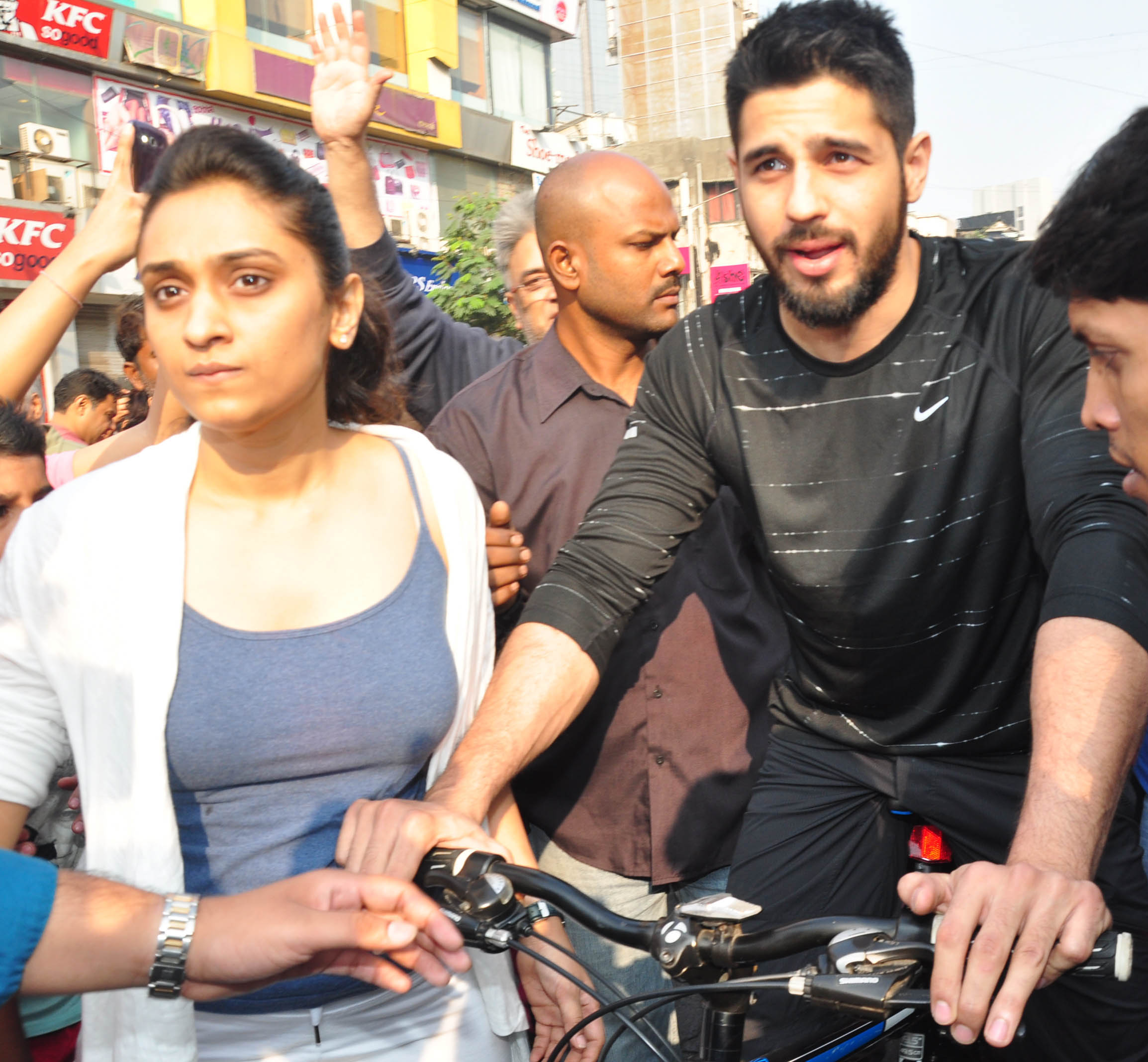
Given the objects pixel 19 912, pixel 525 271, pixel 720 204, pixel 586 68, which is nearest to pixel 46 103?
pixel 525 271

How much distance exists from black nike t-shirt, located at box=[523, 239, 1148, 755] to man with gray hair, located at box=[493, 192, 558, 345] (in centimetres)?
222

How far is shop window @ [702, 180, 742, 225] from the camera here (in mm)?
34938

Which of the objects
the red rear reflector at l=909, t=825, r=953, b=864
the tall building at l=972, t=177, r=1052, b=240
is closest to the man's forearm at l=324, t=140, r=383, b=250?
the red rear reflector at l=909, t=825, r=953, b=864

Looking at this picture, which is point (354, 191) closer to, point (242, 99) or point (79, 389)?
point (79, 389)

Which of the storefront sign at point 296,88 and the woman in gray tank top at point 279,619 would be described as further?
the storefront sign at point 296,88

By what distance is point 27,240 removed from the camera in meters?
17.3

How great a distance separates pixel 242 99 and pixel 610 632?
2147 cm

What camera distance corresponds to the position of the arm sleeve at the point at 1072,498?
1.80 metres

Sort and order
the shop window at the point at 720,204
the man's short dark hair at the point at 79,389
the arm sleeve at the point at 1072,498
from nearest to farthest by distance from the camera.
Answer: the arm sleeve at the point at 1072,498 → the man's short dark hair at the point at 79,389 → the shop window at the point at 720,204

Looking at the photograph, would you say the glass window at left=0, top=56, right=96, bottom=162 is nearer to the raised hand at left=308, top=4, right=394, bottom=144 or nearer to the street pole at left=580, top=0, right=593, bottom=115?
the raised hand at left=308, top=4, right=394, bottom=144

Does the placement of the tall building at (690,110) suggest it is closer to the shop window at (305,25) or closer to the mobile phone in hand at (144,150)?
the shop window at (305,25)

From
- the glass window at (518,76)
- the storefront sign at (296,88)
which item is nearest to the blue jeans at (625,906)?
the storefront sign at (296,88)

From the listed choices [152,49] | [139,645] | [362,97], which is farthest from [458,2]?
[139,645]

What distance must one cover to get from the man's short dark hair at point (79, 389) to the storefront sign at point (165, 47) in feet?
46.0
